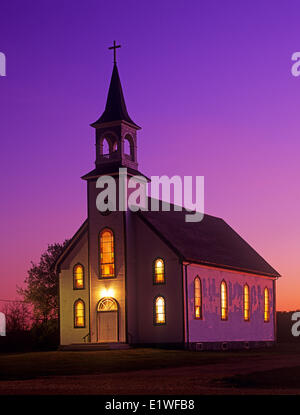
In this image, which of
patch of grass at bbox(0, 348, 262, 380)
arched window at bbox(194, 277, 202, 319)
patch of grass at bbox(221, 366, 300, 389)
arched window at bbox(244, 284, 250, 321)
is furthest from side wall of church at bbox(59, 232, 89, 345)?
patch of grass at bbox(221, 366, 300, 389)

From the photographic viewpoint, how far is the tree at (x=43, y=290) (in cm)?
6166

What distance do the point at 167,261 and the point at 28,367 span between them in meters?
16.1

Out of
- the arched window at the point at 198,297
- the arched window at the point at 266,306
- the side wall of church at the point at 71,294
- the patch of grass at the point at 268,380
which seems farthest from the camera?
the arched window at the point at 266,306

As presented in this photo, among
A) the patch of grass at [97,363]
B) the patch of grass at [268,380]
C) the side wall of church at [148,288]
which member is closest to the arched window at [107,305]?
the side wall of church at [148,288]

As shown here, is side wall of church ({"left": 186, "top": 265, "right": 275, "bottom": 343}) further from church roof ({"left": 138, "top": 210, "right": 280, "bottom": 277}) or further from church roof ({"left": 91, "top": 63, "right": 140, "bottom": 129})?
church roof ({"left": 91, "top": 63, "right": 140, "bottom": 129})

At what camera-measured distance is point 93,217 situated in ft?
148

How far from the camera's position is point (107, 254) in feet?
146

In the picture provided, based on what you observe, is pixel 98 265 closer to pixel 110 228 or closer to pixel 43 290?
pixel 110 228

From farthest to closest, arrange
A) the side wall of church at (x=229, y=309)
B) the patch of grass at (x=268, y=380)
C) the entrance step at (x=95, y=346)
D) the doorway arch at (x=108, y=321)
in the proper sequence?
the side wall of church at (x=229, y=309), the doorway arch at (x=108, y=321), the entrance step at (x=95, y=346), the patch of grass at (x=268, y=380)

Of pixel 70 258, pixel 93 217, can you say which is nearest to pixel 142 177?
pixel 93 217

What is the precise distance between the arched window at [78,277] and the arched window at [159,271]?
223 inches

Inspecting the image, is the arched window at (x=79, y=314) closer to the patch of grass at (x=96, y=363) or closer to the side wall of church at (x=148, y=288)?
the side wall of church at (x=148, y=288)

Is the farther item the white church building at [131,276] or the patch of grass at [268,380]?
the white church building at [131,276]

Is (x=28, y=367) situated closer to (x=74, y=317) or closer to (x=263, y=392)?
(x=263, y=392)
